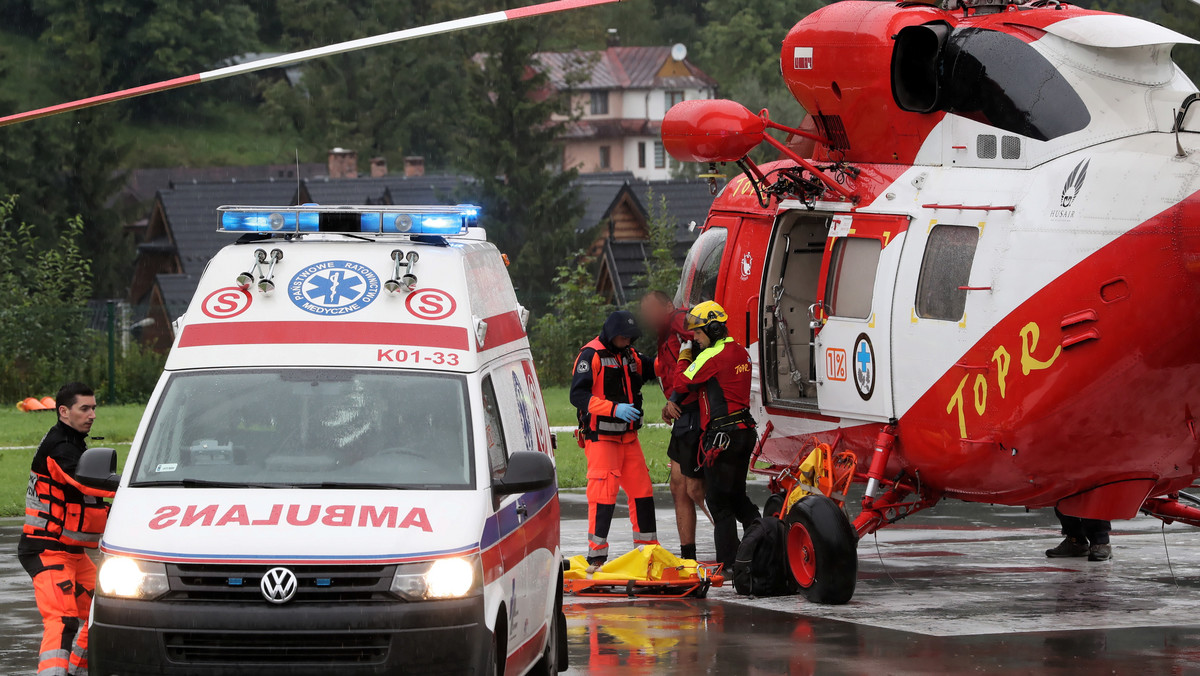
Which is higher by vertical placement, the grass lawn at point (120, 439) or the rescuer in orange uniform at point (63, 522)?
the rescuer in orange uniform at point (63, 522)

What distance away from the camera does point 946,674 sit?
30.3ft

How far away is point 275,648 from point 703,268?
7.90 meters

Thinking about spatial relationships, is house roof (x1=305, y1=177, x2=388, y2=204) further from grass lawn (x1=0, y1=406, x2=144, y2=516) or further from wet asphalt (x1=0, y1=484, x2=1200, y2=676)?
wet asphalt (x1=0, y1=484, x2=1200, y2=676)

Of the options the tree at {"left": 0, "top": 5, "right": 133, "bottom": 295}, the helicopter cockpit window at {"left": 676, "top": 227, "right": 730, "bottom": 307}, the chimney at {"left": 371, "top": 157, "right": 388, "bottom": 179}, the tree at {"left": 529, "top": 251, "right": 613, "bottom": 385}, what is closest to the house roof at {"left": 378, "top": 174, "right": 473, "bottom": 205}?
the chimney at {"left": 371, "top": 157, "right": 388, "bottom": 179}

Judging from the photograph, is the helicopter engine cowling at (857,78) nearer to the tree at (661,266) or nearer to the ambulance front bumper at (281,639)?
the ambulance front bumper at (281,639)

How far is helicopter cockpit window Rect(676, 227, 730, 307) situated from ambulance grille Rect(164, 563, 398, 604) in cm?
728

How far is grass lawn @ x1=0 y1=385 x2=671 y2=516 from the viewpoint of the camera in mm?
18094

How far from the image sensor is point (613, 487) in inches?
498

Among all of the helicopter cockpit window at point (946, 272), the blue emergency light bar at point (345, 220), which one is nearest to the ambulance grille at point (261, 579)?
the blue emergency light bar at point (345, 220)

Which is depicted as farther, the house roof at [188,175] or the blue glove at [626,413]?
the house roof at [188,175]

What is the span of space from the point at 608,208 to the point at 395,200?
9671 mm

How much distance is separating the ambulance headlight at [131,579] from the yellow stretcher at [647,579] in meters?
5.20

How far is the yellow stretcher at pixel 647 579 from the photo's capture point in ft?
38.4

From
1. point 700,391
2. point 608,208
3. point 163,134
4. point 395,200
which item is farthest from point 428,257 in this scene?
point 163,134
